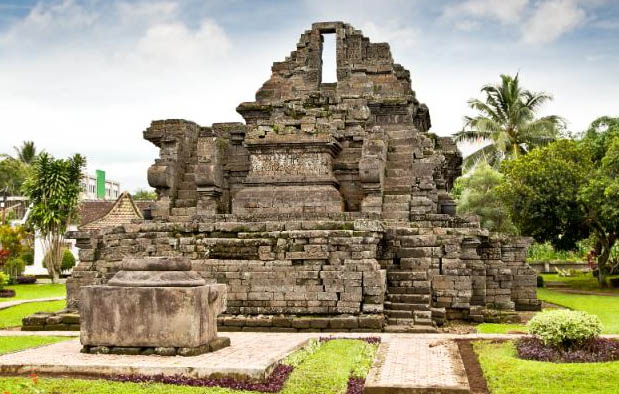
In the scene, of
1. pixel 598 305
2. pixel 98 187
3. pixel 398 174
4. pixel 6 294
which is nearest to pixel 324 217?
pixel 398 174

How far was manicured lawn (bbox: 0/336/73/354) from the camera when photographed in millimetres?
11529

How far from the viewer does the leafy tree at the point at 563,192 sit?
2806 centimetres

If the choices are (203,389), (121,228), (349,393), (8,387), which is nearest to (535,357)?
(349,393)

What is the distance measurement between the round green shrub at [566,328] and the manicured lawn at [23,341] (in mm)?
Answer: 8098

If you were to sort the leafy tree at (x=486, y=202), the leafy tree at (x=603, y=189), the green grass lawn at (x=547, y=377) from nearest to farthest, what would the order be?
1. the green grass lawn at (x=547, y=377)
2. the leafy tree at (x=603, y=189)
3. the leafy tree at (x=486, y=202)

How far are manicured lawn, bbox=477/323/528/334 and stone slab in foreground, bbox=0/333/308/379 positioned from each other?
16.9 feet

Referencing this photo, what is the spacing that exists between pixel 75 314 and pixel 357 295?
612 centimetres

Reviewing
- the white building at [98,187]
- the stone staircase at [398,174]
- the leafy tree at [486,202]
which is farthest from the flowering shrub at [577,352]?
the white building at [98,187]

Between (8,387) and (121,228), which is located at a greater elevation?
(121,228)

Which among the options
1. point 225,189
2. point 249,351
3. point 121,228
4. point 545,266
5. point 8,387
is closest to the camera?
point 8,387

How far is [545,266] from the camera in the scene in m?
47.0

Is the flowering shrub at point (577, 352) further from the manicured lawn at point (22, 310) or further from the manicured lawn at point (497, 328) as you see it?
the manicured lawn at point (22, 310)

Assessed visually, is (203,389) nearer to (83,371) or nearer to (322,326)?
(83,371)

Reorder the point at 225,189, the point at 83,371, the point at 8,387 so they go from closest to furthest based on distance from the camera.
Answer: the point at 8,387 → the point at 83,371 → the point at 225,189
